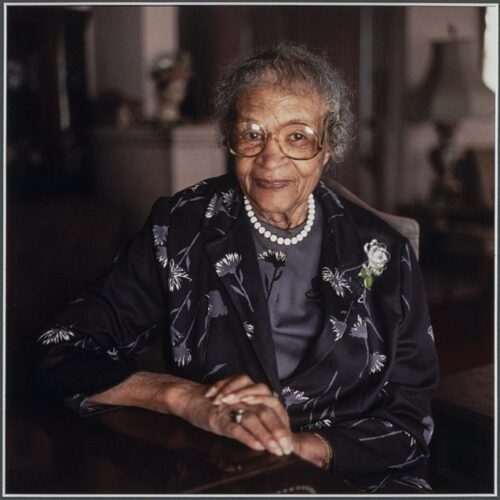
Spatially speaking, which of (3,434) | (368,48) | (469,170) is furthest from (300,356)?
(368,48)

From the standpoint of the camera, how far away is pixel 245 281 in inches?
61.1

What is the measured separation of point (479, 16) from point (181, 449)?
5.43m

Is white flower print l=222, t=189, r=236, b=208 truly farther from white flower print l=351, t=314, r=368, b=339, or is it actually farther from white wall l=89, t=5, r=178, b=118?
white wall l=89, t=5, r=178, b=118

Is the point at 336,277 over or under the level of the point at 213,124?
under

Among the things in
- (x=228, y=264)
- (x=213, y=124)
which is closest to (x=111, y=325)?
(x=228, y=264)

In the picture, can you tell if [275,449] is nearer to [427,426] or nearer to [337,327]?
[337,327]

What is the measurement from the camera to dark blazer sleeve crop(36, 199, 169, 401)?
4.61 ft

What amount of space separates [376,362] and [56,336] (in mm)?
667

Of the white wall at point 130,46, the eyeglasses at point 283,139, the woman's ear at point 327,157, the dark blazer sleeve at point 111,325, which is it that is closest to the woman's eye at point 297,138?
the eyeglasses at point 283,139

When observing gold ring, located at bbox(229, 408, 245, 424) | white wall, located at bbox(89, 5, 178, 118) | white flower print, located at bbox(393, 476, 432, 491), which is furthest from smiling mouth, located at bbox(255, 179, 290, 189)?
white wall, located at bbox(89, 5, 178, 118)

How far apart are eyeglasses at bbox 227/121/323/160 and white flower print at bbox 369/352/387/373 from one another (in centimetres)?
45

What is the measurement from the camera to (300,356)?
1562 mm

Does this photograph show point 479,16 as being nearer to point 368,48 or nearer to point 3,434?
point 368,48

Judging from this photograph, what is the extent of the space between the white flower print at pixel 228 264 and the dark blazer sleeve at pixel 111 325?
12 centimetres
